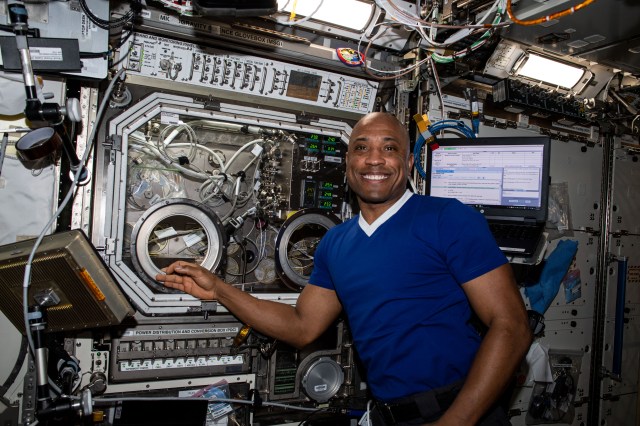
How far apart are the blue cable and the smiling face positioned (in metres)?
0.87

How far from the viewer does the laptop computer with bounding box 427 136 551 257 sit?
2.92 m

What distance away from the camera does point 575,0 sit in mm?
2646

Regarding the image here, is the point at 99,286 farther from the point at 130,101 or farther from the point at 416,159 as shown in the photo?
the point at 416,159

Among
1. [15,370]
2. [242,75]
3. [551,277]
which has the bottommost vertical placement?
[15,370]

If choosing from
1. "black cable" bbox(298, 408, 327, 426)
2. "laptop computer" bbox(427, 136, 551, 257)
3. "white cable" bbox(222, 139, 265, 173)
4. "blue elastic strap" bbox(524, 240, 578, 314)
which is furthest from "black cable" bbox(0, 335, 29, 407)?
"blue elastic strap" bbox(524, 240, 578, 314)

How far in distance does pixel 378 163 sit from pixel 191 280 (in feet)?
4.31

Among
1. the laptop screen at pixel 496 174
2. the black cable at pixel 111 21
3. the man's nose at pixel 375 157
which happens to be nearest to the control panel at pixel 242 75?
the black cable at pixel 111 21

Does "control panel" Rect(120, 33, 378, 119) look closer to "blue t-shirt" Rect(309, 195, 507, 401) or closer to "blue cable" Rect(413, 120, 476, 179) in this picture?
"blue cable" Rect(413, 120, 476, 179)

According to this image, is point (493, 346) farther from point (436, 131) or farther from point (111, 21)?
point (111, 21)

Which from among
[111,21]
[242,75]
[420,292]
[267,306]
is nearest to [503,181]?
[420,292]

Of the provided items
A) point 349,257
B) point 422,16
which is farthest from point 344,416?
point 422,16

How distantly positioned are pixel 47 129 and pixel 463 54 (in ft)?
8.47

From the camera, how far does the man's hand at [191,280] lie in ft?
8.63

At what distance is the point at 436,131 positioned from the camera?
11.2ft
